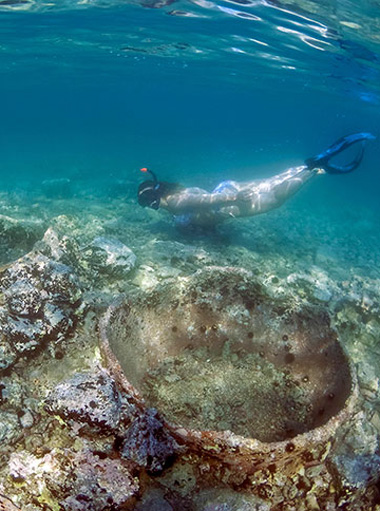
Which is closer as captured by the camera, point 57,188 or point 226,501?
point 226,501

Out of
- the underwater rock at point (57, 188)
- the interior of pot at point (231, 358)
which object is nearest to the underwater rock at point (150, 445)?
the interior of pot at point (231, 358)

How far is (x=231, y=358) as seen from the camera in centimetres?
392

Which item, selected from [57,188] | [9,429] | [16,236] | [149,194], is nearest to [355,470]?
[9,429]

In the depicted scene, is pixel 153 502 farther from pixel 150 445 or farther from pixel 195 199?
pixel 195 199

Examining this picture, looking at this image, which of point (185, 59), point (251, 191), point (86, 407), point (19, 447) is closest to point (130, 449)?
point (86, 407)

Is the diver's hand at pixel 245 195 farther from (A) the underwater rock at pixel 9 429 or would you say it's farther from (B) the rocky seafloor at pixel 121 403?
(A) the underwater rock at pixel 9 429

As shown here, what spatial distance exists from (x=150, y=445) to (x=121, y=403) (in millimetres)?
356

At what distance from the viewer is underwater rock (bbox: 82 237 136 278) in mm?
5848

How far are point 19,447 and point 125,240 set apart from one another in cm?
679

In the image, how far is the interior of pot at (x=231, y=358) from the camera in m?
3.23

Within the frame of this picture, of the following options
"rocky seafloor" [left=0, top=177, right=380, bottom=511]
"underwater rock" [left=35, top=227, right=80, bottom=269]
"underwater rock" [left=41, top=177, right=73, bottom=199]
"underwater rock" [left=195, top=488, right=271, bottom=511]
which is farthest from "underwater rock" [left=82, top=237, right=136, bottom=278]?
"underwater rock" [left=41, top=177, right=73, bottom=199]

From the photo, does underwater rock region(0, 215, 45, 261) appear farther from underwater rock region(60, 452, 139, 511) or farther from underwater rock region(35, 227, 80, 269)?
underwater rock region(60, 452, 139, 511)

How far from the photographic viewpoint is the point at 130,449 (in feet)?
7.42

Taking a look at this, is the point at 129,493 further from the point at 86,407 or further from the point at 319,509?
the point at 319,509
